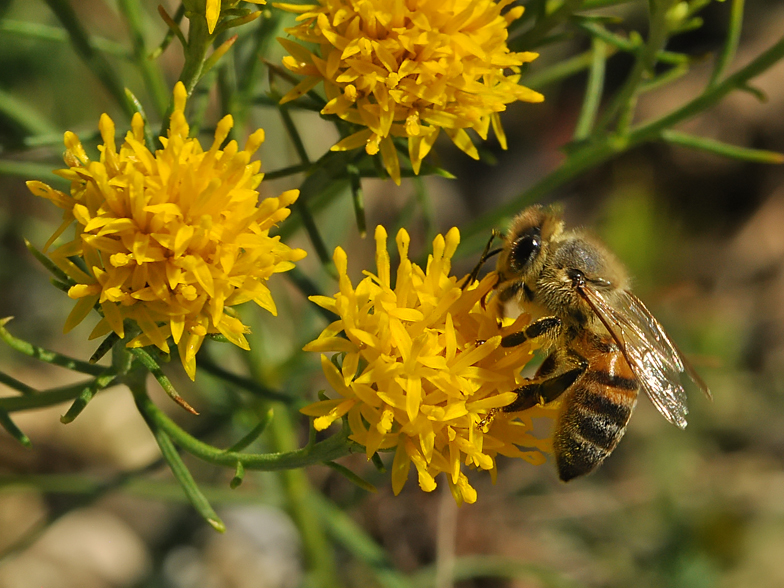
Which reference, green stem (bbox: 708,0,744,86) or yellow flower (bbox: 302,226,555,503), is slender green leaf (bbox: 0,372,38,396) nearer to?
yellow flower (bbox: 302,226,555,503)

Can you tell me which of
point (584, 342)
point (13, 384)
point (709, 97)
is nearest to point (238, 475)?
point (13, 384)

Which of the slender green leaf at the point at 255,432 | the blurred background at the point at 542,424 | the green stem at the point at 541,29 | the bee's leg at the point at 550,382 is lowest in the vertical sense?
the blurred background at the point at 542,424

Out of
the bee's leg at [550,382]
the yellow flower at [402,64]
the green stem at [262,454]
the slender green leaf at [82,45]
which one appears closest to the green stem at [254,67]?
the slender green leaf at [82,45]

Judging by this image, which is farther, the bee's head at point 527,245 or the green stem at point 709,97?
the green stem at point 709,97

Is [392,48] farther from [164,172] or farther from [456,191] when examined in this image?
[456,191]

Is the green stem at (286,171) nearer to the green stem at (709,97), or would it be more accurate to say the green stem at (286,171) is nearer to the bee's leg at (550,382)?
the bee's leg at (550,382)

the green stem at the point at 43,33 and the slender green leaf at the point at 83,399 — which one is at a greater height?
the green stem at the point at 43,33

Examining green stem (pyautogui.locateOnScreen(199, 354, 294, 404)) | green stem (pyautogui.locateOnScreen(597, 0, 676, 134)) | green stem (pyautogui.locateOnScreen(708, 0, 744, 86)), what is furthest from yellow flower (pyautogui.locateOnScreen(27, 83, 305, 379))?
green stem (pyautogui.locateOnScreen(708, 0, 744, 86))

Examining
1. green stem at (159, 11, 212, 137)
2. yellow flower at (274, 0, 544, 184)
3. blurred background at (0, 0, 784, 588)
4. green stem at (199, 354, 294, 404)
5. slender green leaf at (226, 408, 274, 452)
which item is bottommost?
blurred background at (0, 0, 784, 588)
